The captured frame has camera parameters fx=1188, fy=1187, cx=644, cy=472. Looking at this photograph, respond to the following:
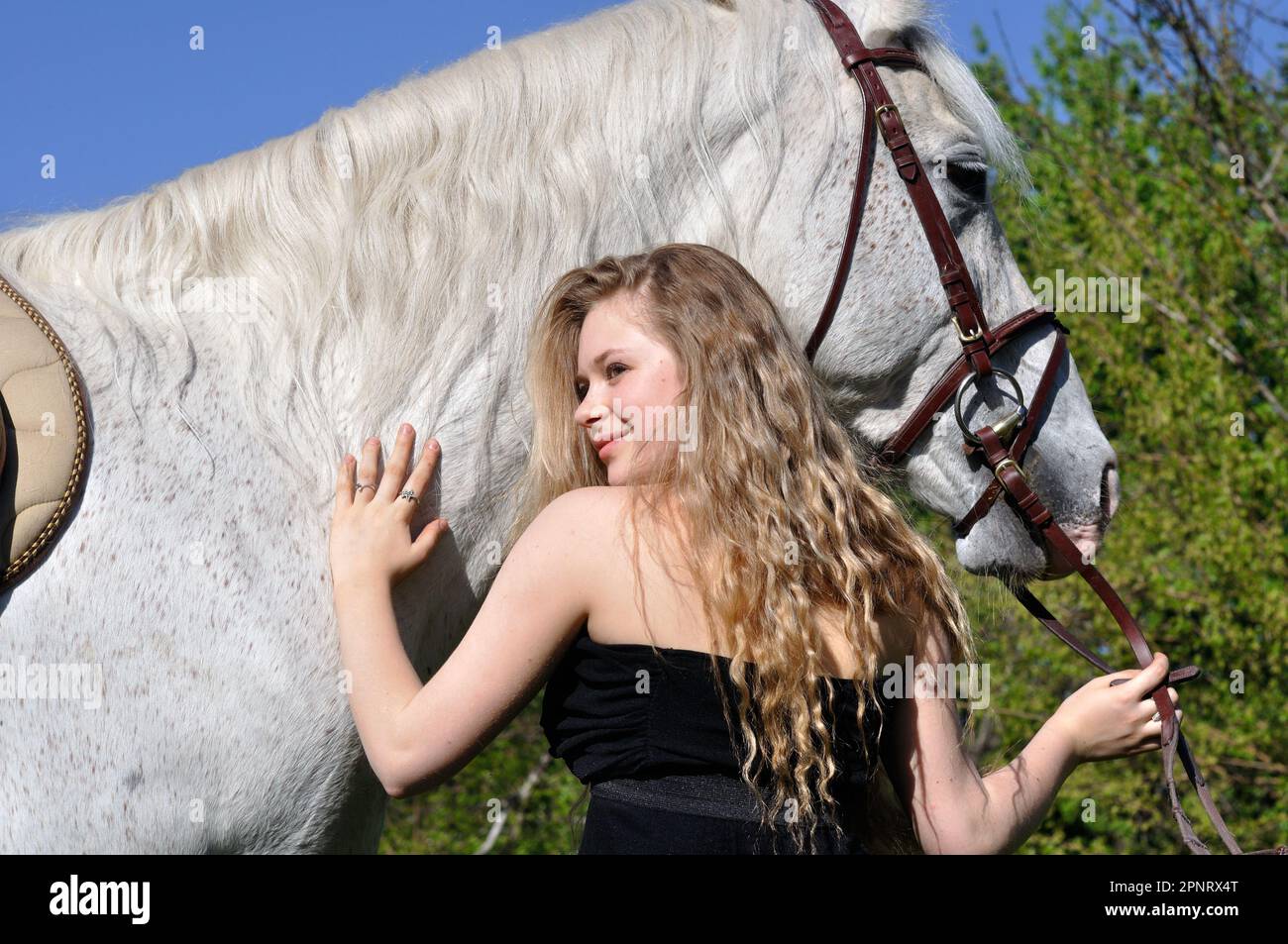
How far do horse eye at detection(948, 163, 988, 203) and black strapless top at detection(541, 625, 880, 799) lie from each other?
1286 mm

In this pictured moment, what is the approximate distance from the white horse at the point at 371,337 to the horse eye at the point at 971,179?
3 centimetres

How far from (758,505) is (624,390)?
316 millimetres

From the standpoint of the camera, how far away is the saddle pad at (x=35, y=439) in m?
1.92

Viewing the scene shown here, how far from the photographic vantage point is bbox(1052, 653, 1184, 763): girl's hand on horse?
218 cm

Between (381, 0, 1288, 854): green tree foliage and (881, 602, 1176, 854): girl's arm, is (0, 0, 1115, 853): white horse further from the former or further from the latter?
(381, 0, 1288, 854): green tree foliage

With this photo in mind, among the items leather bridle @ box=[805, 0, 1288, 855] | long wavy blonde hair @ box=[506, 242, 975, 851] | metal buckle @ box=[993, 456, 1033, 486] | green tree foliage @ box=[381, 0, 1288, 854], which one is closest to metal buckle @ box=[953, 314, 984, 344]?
leather bridle @ box=[805, 0, 1288, 855]

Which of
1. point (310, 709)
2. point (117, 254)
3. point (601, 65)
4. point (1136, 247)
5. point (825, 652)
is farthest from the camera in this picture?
point (1136, 247)

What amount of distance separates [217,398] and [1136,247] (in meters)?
5.86

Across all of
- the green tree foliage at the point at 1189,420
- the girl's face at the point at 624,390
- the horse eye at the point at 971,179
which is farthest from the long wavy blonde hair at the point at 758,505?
the green tree foliage at the point at 1189,420

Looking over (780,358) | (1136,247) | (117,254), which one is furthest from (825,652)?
(1136,247)

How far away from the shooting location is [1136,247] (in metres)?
6.67

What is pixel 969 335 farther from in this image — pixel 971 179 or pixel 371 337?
pixel 371 337

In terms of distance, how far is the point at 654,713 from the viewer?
1840 mm

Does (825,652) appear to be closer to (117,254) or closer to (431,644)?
(431,644)
